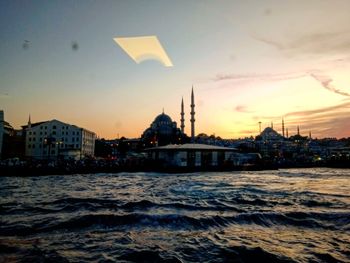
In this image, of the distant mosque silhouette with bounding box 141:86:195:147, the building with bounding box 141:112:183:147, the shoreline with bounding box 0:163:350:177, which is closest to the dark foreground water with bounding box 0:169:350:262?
the shoreline with bounding box 0:163:350:177

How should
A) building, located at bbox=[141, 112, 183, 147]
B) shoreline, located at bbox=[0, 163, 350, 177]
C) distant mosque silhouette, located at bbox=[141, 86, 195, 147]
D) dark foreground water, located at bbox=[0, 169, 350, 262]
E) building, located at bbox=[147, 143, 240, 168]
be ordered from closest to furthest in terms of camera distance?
1. dark foreground water, located at bbox=[0, 169, 350, 262]
2. shoreline, located at bbox=[0, 163, 350, 177]
3. building, located at bbox=[147, 143, 240, 168]
4. distant mosque silhouette, located at bbox=[141, 86, 195, 147]
5. building, located at bbox=[141, 112, 183, 147]

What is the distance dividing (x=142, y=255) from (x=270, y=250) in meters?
2.65

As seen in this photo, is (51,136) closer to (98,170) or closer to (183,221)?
(98,170)

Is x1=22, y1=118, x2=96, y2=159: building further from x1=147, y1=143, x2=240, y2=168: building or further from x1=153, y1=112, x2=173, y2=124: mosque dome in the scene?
x1=153, y1=112, x2=173, y2=124: mosque dome

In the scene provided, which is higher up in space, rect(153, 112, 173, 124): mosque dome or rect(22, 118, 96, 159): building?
rect(153, 112, 173, 124): mosque dome

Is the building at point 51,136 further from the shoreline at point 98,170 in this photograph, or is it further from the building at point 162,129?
the building at point 162,129

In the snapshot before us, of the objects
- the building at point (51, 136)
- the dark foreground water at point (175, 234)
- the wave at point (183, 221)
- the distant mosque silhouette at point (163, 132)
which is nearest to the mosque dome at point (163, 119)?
the distant mosque silhouette at point (163, 132)

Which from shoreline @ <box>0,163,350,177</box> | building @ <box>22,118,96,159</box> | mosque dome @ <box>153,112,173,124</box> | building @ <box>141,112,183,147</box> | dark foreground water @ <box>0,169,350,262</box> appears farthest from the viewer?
mosque dome @ <box>153,112,173,124</box>

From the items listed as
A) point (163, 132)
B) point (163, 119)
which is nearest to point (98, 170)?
point (163, 132)

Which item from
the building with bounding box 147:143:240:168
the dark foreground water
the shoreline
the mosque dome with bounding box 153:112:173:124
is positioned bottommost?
the dark foreground water

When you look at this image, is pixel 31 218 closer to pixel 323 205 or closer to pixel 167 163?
pixel 323 205

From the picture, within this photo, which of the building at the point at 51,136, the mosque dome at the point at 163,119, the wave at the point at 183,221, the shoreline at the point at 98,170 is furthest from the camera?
the mosque dome at the point at 163,119

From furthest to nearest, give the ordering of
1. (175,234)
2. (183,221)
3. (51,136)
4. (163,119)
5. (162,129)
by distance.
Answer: (163,119)
(162,129)
(51,136)
(183,221)
(175,234)

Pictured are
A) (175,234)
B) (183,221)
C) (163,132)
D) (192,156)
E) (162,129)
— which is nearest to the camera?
(175,234)
